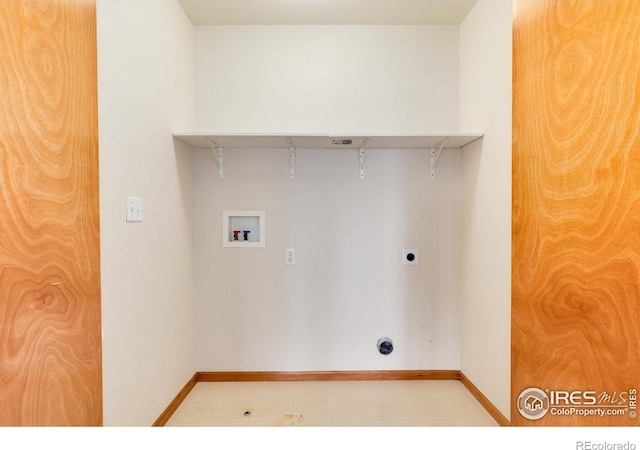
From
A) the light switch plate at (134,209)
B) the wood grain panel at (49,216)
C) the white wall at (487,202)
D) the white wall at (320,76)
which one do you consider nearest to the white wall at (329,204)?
the white wall at (320,76)

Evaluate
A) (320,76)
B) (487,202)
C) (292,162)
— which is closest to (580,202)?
(487,202)

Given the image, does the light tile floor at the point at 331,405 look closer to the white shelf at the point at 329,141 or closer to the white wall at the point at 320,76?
the white shelf at the point at 329,141

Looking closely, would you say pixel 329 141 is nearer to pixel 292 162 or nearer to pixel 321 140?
pixel 321 140

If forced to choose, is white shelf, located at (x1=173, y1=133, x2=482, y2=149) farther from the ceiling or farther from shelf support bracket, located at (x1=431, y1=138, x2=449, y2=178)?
the ceiling

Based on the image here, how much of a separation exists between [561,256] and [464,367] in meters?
1.46

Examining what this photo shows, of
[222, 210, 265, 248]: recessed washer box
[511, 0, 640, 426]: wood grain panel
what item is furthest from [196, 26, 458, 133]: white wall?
[511, 0, 640, 426]: wood grain panel

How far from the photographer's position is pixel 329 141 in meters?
2.14

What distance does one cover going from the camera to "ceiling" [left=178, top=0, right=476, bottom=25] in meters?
2.10

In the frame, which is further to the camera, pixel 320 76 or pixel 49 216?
pixel 320 76

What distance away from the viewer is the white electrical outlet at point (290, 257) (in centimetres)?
239

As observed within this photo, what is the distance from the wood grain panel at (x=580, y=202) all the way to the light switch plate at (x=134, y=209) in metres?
1.81

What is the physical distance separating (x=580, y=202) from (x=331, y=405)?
1772 millimetres

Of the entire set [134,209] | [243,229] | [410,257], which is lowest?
[410,257]
